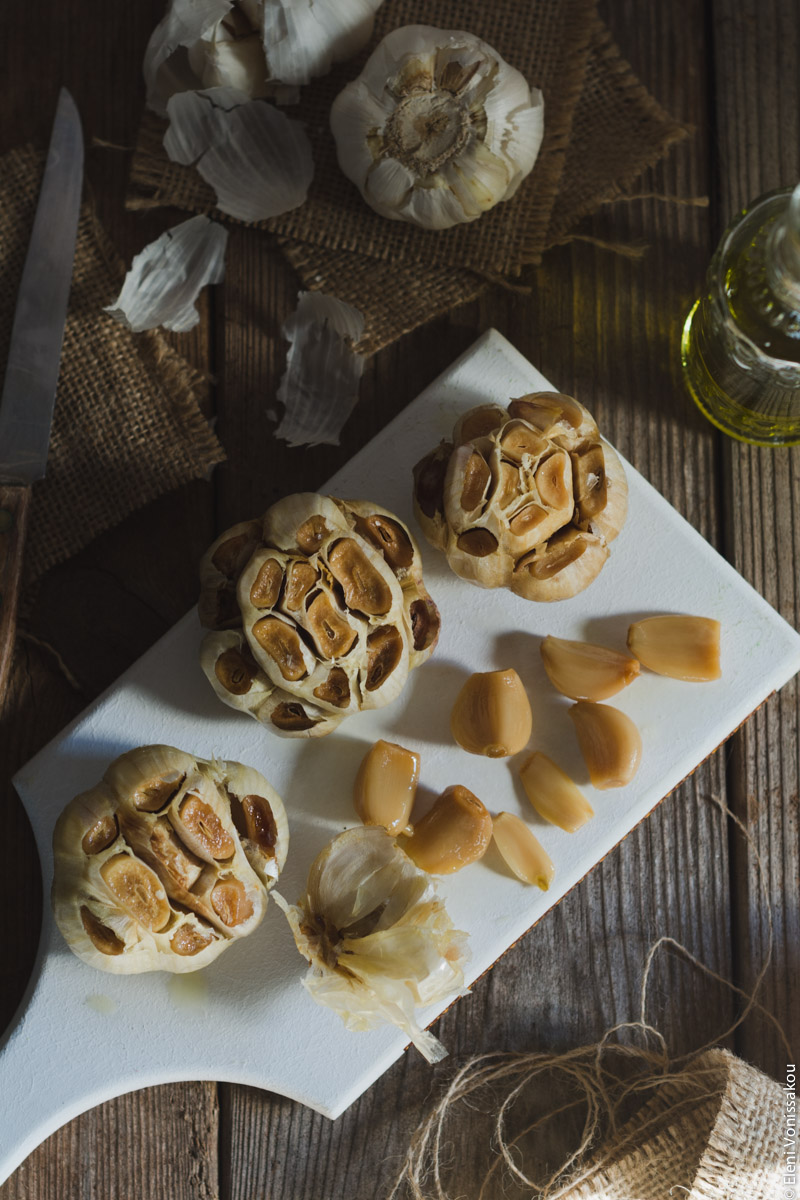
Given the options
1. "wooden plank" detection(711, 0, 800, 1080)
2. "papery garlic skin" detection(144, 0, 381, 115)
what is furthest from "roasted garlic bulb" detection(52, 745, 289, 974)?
"papery garlic skin" detection(144, 0, 381, 115)

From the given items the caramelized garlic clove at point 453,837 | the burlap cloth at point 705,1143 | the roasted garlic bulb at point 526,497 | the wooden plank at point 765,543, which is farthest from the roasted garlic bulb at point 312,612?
the burlap cloth at point 705,1143

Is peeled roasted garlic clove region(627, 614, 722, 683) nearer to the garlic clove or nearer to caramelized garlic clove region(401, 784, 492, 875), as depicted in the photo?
the garlic clove

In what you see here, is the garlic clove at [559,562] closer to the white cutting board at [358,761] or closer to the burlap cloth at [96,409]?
the white cutting board at [358,761]

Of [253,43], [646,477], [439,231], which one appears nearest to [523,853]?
[646,477]

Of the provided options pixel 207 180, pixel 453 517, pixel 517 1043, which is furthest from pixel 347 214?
pixel 517 1043

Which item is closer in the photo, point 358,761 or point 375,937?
point 375,937

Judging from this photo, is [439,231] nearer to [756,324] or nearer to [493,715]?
[756,324]

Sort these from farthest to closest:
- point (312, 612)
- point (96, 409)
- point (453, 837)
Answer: point (96, 409) < point (453, 837) < point (312, 612)
